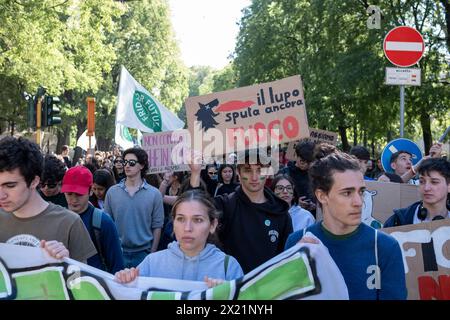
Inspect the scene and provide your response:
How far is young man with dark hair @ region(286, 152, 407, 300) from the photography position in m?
3.14

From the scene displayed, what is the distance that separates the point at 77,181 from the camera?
4965 millimetres

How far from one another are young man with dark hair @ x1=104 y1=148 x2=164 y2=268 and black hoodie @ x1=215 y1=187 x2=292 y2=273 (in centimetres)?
201

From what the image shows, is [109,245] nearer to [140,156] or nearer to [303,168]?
[140,156]

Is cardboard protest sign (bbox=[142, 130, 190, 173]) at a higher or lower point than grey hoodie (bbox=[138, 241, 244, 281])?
higher

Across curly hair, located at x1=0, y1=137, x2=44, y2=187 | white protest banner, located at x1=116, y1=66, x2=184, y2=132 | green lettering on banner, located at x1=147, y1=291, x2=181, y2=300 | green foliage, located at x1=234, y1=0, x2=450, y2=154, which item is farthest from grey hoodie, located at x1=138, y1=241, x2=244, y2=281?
green foliage, located at x1=234, y1=0, x2=450, y2=154

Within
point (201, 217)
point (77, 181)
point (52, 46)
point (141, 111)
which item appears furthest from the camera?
point (52, 46)

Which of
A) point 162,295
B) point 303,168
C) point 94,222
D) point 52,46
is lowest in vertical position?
point 162,295

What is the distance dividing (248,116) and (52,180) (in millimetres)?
1988

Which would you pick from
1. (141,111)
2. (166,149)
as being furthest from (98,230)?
(141,111)

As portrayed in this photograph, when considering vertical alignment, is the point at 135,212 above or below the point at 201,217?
above

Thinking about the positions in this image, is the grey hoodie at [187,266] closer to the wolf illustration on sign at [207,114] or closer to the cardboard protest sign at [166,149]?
the wolf illustration on sign at [207,114]

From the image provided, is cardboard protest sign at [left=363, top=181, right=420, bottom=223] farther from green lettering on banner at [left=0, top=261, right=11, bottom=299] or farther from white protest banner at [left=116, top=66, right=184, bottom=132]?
white protest banner at [left=116, top=66, right=184, bottom=132]

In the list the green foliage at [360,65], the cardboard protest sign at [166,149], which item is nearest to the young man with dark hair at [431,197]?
the cardboard protest sign at [166,149]

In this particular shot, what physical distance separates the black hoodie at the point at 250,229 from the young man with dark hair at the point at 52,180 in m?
1.41
